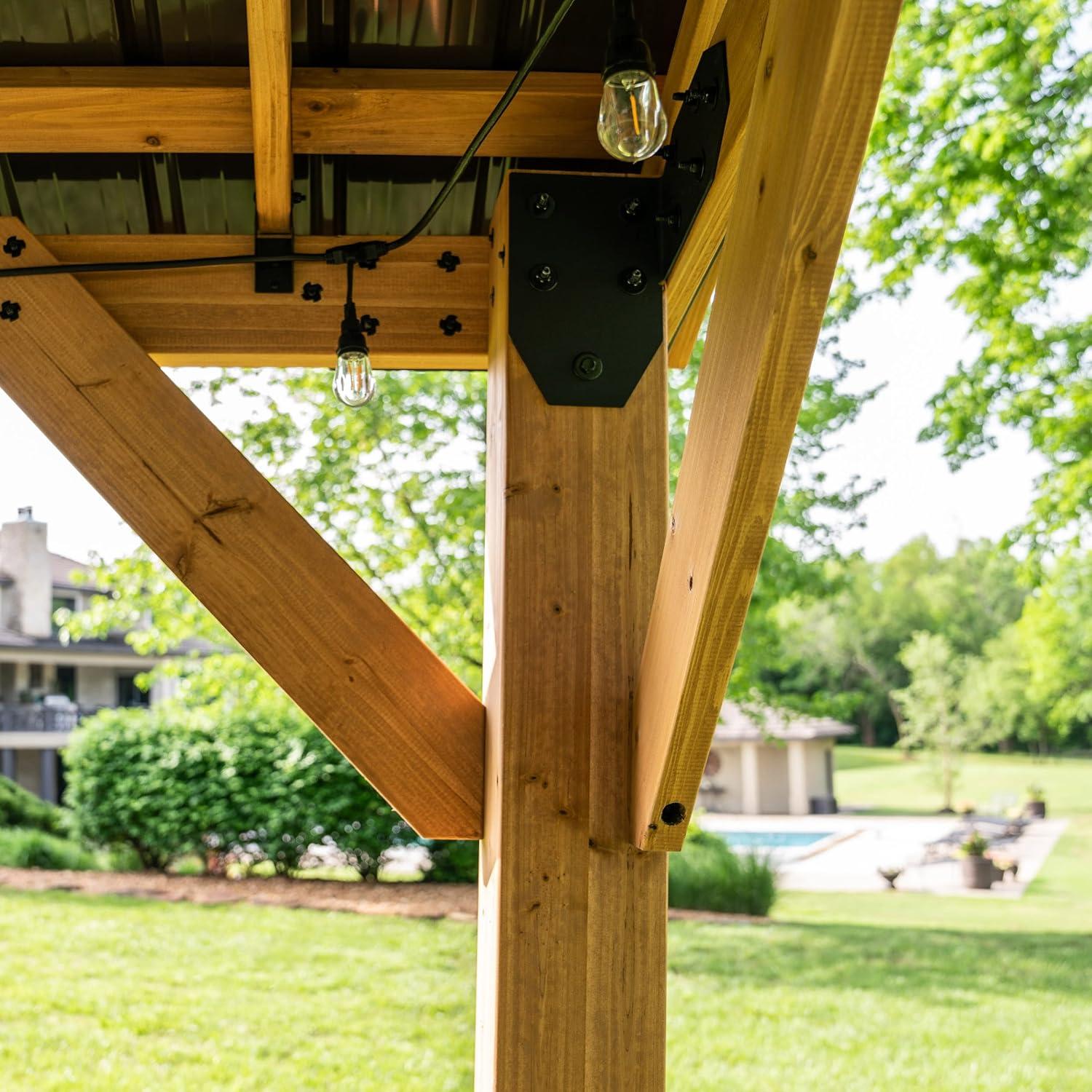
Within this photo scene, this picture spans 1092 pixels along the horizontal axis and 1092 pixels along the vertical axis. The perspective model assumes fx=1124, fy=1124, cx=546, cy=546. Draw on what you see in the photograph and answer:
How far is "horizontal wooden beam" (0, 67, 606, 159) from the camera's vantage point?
129cm

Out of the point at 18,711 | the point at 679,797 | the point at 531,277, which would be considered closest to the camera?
the point at 679,797

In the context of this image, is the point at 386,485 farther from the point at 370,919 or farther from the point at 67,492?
the point at 67,492

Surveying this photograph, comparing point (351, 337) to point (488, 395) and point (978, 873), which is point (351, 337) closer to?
point (488, 395)

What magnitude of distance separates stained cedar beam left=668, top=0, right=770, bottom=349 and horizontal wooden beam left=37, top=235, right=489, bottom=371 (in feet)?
0.99

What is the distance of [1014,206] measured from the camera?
5.17m

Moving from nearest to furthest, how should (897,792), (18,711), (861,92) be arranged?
(861,92), (18,711), (897,792)

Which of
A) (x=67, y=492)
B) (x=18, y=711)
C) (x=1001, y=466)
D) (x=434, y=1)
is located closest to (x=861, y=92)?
(x=434, y=1)

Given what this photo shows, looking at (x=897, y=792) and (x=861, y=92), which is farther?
(x=897, y=792)

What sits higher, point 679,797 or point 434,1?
point 434,1

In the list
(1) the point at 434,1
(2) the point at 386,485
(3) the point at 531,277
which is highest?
(2) the point at 386,485

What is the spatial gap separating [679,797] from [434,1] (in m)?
0.91

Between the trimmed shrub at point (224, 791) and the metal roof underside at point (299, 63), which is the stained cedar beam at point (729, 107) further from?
the trimmed shrub at point (224, 791)

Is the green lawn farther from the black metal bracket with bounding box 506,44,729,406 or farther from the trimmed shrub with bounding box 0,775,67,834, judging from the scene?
the black metal bracket with bounding box 506,44,729,406

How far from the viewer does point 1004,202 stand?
5.15 metres
